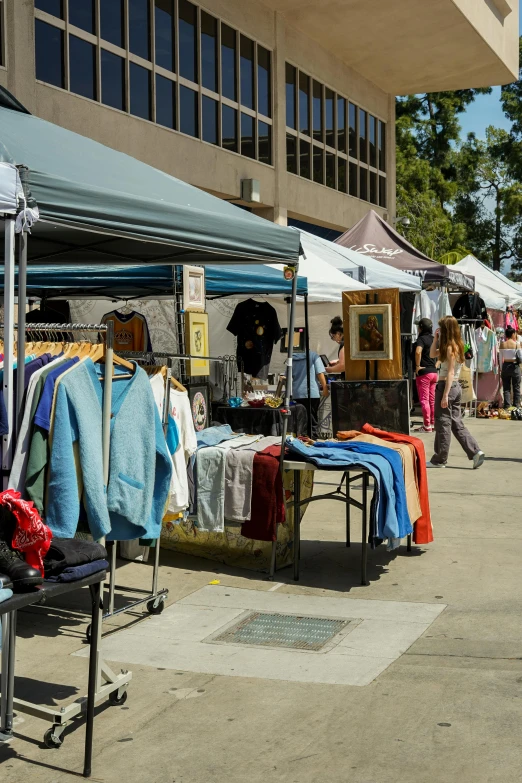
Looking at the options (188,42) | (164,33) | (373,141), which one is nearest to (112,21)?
(164,33)

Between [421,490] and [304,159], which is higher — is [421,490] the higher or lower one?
the lower one

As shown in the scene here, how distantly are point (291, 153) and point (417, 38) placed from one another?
5.24 m

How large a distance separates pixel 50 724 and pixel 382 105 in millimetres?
28501

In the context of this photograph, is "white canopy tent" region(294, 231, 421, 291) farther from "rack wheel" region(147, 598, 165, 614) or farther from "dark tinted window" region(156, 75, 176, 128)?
"rack wheel" region(147, 598, 165, 614)

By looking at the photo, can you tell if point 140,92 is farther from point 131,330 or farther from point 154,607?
point 154,607

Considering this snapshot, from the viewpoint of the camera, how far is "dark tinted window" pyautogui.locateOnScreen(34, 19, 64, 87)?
51.3 ft

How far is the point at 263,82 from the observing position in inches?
902

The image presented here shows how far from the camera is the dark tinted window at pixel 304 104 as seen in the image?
2484 centimetres

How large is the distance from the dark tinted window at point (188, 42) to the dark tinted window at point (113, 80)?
2172mm

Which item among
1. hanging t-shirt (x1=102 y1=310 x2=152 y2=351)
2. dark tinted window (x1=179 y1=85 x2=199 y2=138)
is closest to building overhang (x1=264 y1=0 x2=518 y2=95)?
dark tinted window (x1=179 y1=85 x2=199 y2=138)

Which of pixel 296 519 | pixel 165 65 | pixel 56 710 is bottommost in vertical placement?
pixel 56 710

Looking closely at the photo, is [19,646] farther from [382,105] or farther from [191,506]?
[382,105]

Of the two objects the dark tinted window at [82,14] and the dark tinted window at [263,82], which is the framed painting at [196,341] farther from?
the dark tinted window at [263,82]

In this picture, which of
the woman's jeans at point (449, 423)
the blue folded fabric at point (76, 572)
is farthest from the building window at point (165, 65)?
the blue folded fabric at point (76, 572)
